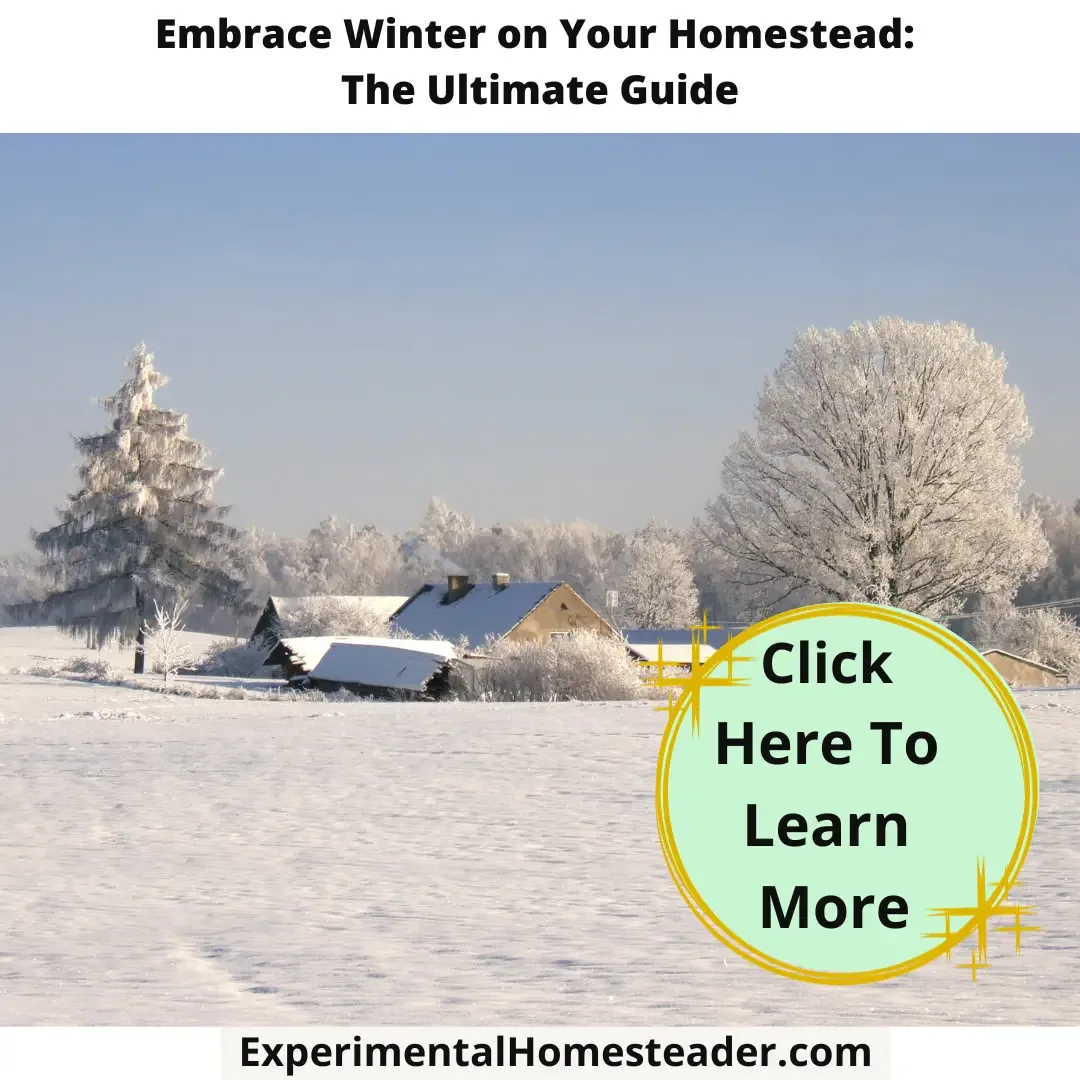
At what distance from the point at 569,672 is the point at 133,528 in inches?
1052

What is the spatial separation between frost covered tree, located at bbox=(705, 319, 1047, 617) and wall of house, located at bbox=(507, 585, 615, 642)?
65.0 ft

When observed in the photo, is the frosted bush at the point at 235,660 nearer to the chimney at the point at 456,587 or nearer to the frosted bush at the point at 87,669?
the chimney at the point at 456,587

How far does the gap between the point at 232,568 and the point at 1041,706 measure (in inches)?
1591

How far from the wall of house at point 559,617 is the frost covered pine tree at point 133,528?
13062mm

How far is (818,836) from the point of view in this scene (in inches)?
245

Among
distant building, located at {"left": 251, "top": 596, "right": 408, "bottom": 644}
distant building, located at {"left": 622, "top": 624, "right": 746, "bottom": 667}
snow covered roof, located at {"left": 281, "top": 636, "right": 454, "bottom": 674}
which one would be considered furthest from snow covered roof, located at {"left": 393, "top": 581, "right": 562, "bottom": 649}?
snow covered roof, located at {"left": 281, "top": 636, "right": 454, "bottom": 674}

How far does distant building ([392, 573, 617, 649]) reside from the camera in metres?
54.9

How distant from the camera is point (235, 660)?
58.6 metres

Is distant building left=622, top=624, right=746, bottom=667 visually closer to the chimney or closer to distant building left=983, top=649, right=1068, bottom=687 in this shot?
the chimney

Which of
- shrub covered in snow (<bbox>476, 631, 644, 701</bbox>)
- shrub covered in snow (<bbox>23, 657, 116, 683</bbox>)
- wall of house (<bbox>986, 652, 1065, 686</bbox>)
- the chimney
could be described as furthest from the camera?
the chimney
